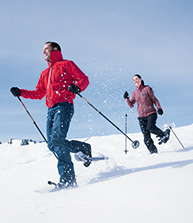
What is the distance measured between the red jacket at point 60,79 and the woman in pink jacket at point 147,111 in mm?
2279

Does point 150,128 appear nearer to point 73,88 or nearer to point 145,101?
point 145,101

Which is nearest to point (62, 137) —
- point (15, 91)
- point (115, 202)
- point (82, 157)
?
point (82, 157)

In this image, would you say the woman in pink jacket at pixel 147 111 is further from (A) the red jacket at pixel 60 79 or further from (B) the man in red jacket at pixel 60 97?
(A) the red jacket at pixel 60 79

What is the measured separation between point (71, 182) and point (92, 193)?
1.01 meters

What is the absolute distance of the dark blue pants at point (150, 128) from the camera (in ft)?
17.6

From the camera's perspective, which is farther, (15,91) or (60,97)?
(15,91)

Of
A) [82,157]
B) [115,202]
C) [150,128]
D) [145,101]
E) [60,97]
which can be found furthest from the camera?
[145,101]

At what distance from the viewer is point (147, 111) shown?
546 centimetres

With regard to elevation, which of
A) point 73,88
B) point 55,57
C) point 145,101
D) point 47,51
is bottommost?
point 73,88

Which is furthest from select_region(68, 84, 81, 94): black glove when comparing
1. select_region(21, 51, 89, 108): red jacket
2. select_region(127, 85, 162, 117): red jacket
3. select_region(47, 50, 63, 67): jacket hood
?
select_region(127, 85, 162, 117): red jacket

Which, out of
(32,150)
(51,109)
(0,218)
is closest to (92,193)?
(0,218)

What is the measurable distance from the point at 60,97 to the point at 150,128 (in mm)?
2654

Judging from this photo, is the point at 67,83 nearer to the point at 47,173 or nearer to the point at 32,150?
the point at 47,173

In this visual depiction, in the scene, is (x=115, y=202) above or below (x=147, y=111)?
below
